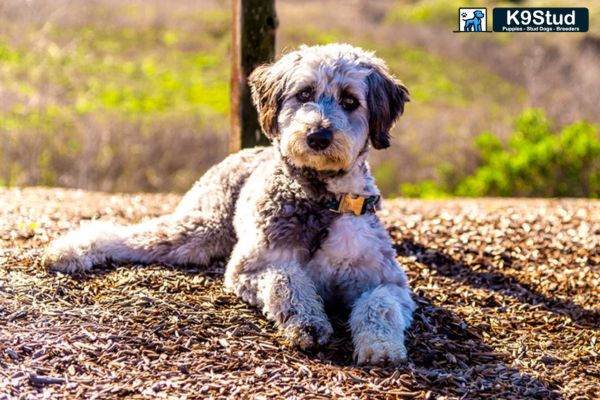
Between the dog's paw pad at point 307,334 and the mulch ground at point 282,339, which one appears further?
the dog's paw pad at point 307,334

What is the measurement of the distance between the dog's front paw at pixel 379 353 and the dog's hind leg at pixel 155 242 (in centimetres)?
202

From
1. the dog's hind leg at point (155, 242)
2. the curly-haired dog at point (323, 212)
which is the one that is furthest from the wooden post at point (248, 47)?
the curly-haired dog at point (323, 212)

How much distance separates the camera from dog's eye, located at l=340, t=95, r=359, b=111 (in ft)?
17.4

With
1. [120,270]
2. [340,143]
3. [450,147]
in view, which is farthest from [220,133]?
[340,143]

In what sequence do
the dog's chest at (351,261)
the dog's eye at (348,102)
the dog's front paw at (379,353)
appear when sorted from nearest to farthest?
1. the dog's front paw at (379,353)
2. the dog's eye at (348,102)
3. the dog's chest at (351,261)

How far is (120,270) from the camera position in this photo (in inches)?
242

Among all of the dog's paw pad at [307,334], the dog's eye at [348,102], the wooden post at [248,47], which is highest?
the wooden post at [248,47]

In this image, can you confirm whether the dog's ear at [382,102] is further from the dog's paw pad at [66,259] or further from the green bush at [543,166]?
the green bush at [543,166]

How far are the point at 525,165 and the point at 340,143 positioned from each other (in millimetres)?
7944

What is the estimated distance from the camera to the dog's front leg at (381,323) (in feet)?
15.8
